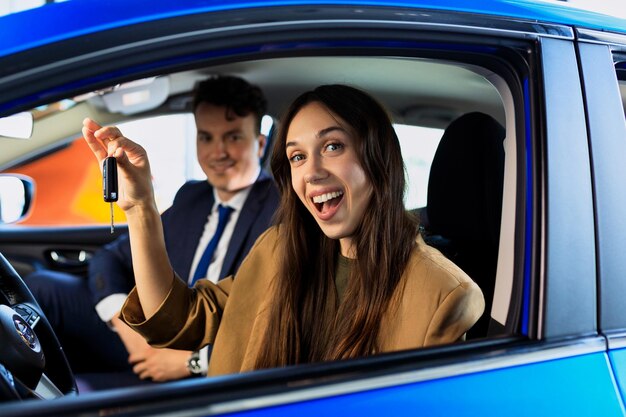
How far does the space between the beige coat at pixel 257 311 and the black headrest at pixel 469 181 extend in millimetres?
127

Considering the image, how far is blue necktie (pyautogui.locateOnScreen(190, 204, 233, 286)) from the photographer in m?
2.72

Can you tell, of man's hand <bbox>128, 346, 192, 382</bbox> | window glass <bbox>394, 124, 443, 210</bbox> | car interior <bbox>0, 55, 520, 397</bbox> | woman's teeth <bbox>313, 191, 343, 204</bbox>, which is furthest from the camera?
man's hand <bbox>128, 346, 192, 382</bbox>

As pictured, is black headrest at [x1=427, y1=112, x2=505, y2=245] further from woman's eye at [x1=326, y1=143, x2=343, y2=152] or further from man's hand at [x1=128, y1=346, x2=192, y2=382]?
man's hand at [x1=128, y1=346, x2=192, y2=382]

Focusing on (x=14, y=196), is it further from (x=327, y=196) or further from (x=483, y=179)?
(x=483, y=179)

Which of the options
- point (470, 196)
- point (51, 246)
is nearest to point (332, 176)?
point (470, 196)

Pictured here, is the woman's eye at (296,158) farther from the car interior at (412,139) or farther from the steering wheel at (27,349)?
the steering wheel at (27,349)

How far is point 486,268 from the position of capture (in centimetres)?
165

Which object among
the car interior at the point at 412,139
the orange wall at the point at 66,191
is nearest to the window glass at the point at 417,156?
the car interior at the point at 412,139

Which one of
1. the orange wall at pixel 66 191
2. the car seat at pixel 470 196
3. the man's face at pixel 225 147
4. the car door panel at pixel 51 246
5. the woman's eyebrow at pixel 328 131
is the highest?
the orange wall at pixel 66 191

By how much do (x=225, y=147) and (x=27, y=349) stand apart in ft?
5.11

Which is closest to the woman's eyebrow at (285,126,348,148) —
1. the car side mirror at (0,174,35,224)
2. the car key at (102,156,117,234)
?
the car key at (102,156,117,234)

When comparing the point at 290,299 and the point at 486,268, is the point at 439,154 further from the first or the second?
the point at 290,299

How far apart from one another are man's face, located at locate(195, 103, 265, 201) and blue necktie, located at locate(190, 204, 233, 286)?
5 cm

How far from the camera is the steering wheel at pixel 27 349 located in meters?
1.40
